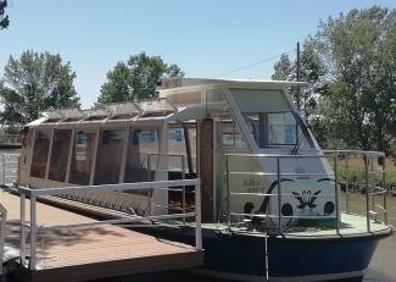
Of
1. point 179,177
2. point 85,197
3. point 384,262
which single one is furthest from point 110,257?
point 384,262

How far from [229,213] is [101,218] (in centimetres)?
264

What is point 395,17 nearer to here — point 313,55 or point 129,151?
point 313,55

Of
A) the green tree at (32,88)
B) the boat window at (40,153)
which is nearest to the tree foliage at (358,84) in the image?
the boat window at (40,153)

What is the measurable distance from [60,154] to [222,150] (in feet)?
15.7

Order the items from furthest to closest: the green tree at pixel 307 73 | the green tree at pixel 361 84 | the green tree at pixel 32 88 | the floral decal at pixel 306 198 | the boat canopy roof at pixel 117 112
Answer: the green tree at pixel 32 88 < the green tree at pixel 307 73 < the green tree at pixel 361 84 < the boat canopy roof at pixel 117 112 < the floral decal at pixel 306 198

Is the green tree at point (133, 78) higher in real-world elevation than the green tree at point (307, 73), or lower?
higher

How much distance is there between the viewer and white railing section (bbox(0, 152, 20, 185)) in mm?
17828

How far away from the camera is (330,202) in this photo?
1050 cm

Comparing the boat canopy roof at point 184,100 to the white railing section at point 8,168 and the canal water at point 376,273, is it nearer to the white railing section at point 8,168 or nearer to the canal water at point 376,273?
the canal water at point 376,273

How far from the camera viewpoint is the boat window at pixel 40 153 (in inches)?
606

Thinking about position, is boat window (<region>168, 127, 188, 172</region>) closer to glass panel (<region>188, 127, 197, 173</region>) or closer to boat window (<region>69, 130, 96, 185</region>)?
glass panel (<region>188, 127, 197, 173</region>)

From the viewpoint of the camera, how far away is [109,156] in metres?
12.6

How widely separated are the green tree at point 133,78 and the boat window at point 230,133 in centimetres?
6065

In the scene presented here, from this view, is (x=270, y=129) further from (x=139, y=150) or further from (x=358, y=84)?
(x=358, y=84)
